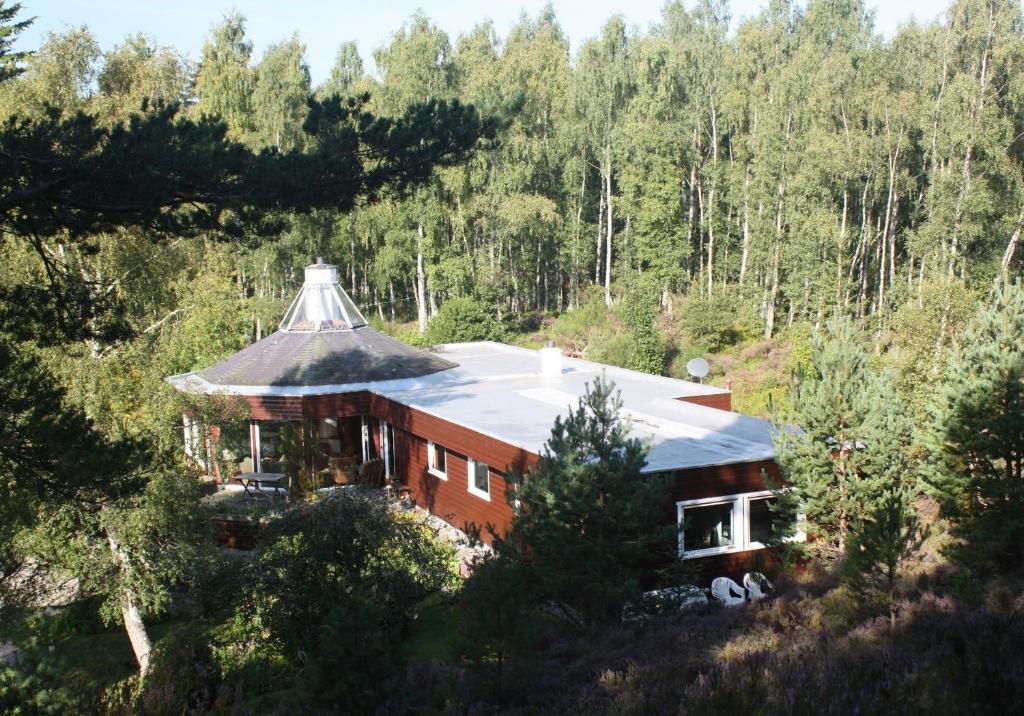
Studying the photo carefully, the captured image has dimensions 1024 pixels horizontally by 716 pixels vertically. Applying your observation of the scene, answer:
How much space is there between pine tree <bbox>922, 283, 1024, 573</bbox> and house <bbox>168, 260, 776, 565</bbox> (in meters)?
2.02

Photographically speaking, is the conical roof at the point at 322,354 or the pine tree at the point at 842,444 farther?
the conical roof at the point at 322,354

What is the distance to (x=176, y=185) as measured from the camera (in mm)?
7047

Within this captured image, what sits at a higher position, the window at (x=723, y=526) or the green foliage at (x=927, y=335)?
the green foliage at (x=927, y=335)

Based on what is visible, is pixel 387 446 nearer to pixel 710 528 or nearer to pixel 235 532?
pixel 235 532

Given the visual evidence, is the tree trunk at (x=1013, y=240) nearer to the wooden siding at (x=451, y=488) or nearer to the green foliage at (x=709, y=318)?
the green foliage at (x=709, y=318)

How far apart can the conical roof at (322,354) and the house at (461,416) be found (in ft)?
0.11

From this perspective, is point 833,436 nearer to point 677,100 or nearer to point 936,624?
point 936,624

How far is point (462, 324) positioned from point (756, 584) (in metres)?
19.1

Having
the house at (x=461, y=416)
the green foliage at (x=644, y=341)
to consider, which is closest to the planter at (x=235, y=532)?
the house at (x=461, y=416)

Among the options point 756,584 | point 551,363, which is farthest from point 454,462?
point 756,584

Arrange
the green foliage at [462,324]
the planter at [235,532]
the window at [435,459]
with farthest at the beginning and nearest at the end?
1. the green foliage at [462,324]
2. the window at [435,459]
3. the planter at [235,532]

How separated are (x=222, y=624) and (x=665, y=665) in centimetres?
660

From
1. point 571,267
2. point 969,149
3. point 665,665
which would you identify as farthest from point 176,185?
point 571,267

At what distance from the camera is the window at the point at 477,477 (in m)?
13.6
